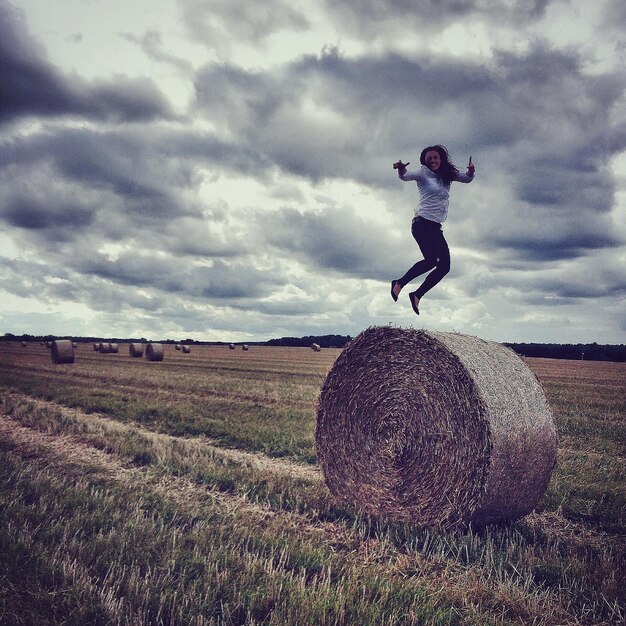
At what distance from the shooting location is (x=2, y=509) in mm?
5340

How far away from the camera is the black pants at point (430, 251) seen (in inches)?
261

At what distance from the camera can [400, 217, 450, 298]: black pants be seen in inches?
261

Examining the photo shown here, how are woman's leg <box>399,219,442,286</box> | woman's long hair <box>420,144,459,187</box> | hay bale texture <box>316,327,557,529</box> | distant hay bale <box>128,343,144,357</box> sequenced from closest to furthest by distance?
hay bale texture <box>316,327,557,529</box>, woman's long hair <box>420,144,459,187</box>, woman's leg <box>399,219,442,286</box>, distant hay bale <box>128,343,144,357</box>

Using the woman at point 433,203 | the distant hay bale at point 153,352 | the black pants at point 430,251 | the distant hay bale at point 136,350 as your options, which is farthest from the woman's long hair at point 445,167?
the distant hay bale at point 136,350

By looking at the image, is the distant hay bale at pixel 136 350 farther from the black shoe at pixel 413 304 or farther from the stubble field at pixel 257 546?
the black shoe at pixel 413 304

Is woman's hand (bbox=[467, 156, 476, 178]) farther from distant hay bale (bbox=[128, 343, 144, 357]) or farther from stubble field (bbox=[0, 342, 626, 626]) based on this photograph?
distant hay bale (bbox=[128, 343, 144, 357])

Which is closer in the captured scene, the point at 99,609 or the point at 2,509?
the point at 99,609

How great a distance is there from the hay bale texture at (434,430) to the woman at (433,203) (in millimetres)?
866

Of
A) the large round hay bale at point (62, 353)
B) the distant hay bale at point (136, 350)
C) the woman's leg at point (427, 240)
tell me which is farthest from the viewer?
the distant hay bale at point (136, 350)

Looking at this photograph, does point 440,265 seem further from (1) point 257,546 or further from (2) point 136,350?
(2) point 136,350

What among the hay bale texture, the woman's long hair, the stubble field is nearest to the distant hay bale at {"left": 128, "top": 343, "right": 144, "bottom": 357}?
the stubble field

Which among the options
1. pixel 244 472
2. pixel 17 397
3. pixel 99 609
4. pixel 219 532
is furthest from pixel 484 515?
pixel 17 397

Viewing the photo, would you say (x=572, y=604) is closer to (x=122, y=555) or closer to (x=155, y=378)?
(x=122, y=555)

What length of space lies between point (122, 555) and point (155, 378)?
16516 millimetres
